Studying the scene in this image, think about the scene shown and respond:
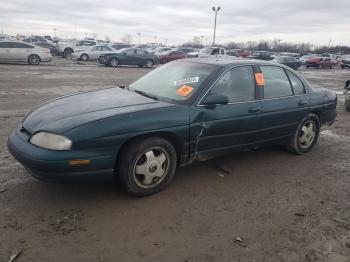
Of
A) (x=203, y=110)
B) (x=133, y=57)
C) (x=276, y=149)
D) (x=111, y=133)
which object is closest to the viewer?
(x=111, y=133)

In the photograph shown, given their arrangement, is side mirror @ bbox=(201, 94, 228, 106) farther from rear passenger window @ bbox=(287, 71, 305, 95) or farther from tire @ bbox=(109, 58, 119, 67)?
tire @ bbox=(109, 58, 119, 67)

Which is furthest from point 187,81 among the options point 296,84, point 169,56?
point 169,56

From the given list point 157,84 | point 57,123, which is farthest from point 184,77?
point 57,123

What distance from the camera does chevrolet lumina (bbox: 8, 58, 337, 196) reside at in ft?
11.3

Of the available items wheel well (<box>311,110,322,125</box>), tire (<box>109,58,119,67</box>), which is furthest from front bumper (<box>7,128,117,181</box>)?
tire (<box>109,58,119,67</box>)

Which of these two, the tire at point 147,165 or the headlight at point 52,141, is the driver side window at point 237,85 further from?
the headlight at point 52,141

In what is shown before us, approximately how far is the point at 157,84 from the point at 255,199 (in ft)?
6.49

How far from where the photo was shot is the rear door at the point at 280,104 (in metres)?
4.89

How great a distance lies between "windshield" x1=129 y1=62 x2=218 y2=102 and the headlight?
1375 millimetres

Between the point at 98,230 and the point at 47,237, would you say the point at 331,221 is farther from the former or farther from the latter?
the point at 47,237

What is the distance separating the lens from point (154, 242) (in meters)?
3.13

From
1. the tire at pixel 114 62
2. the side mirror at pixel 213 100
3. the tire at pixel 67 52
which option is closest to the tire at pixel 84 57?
the tire at pixel 67 52

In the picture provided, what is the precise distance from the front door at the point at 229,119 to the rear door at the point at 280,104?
21 cm

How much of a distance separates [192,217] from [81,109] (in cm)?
169
